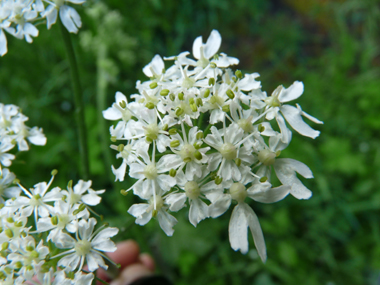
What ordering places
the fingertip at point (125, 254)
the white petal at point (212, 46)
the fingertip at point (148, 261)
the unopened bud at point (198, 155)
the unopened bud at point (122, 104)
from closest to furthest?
the unopened bud at point (198, 155) < the unopened bud at point (122, 104) < the white petal at point (212, 46) < the fingertip at point (125, 254) < the fingertip at point (148, 261)

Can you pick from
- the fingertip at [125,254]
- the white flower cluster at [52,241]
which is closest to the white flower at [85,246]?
the white flower cluster at [52,241]

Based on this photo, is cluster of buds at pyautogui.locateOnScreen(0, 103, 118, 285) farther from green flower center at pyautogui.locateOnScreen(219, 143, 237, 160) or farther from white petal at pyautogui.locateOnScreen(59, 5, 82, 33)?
white petal at pyautogui.locateOnScreen(59, 5, 82, 33)

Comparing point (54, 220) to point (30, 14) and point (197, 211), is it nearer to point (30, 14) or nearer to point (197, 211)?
point (197, 211)

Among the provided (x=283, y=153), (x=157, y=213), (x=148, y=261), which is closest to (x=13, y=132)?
(x=157, y=213)

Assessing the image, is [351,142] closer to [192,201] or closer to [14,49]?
[192,201]

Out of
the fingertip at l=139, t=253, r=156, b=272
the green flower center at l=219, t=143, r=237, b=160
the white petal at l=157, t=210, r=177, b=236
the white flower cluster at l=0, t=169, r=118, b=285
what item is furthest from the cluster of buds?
the fingertip at l=139, t=253, r=156, b=272

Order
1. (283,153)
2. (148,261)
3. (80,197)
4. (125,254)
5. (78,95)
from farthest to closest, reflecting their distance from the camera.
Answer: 1. (148,261)
2. (283,153)
3. (125,254)
4. (78,95)
5. (80,197)

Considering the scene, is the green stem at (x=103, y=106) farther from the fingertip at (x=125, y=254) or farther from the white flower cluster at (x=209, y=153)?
the white flower cluster at (x=209, y=153)
